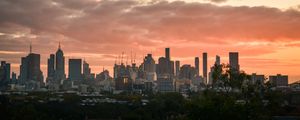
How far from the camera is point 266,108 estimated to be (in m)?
57.4

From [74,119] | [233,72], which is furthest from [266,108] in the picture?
[74,119]

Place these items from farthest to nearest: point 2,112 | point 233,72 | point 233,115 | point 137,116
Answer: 1. point 137,116
2. point 2,112
3. point 233,72
4. point 233,115

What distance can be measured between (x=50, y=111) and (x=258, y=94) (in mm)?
72933

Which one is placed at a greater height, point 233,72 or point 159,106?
point 233,72

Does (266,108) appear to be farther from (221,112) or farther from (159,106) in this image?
(159,106)

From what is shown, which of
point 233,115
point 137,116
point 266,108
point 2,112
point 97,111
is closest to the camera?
point 233,115

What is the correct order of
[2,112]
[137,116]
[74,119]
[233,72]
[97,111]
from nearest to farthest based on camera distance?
[233,72]
[2,112]
[137,116]
[74,119]
[97,111]

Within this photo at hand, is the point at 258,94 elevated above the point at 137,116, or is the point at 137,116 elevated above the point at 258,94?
the point at 258,94

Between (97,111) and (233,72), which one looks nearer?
(233,72)

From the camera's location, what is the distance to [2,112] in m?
78.2

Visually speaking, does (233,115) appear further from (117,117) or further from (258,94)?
(117,117)

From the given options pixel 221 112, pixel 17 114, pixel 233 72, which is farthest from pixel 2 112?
pixel 221 112

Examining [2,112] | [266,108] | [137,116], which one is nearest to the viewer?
[266,108]

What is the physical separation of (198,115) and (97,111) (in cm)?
8690
